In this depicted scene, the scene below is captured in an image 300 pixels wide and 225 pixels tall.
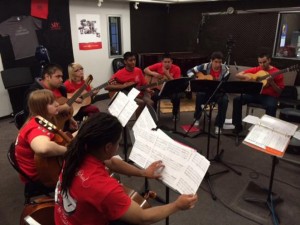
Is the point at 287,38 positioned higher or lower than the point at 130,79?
higher

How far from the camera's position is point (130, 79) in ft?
14.8

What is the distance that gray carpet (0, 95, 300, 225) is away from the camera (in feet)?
8.32

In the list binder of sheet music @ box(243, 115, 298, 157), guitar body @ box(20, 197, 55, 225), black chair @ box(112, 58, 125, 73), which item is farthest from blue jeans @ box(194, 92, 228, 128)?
guitar body @ box(20, 197, 55, 225)

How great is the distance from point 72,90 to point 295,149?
3.43 metres

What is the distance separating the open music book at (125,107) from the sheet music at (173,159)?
2.13 ft

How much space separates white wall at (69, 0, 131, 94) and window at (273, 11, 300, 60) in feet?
11.6

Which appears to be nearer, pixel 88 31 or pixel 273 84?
pixel 273 84

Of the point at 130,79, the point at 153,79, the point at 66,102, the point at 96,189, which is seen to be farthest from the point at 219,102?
the point at 96,189

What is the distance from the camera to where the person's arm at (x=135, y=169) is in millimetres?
1592

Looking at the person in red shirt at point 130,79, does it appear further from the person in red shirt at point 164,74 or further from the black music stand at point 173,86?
the black music stand at point 173,86

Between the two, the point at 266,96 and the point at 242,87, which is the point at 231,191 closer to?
the point at 242,87

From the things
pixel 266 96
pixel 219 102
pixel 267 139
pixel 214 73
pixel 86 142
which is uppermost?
pixel 86 142

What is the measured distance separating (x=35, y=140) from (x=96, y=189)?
896 millimetres

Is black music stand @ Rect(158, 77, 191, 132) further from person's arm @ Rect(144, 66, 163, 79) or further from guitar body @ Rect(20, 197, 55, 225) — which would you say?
guitar body @ Rect(20, 197, 55, 225)
